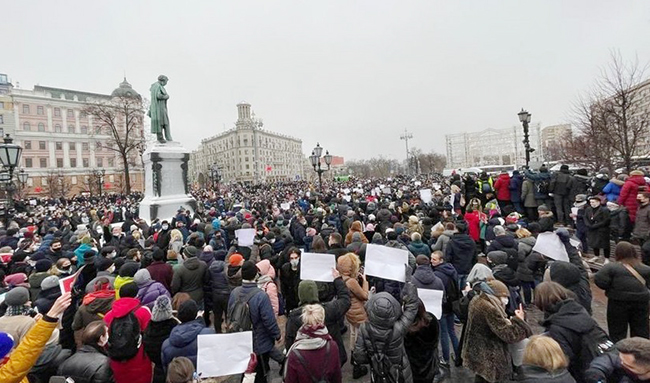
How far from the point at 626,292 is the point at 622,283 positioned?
11cm

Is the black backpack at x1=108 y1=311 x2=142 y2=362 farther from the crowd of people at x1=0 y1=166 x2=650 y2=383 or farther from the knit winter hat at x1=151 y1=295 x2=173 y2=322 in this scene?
the knit winter hat at x1=151 y1=295 x2=173 y2=322

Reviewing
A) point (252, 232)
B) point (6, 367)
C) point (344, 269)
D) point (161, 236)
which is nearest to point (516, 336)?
point (344, 269)

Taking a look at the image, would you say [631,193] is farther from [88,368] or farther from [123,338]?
[88,368]

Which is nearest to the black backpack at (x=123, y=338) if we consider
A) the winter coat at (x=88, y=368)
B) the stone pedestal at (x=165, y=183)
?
the winter coat at (x=88, y=368)

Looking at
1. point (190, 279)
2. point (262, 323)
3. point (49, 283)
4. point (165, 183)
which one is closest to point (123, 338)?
point (262, 323)

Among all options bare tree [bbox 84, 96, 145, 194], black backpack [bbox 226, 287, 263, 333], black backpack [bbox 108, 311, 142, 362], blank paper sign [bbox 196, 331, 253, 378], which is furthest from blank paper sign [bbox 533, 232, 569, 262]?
bare tree [bbox 84, 96, 145, 194]

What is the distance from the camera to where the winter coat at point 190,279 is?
5.51 m

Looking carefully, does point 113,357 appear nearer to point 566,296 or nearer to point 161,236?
point 566,296

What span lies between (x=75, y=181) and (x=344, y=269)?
81596 millimetres

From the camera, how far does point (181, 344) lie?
3363mm

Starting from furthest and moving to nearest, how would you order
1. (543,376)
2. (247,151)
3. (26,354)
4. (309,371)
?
1. (247,151)
2. (309,371)
3. (26,354)
4. (543,376)

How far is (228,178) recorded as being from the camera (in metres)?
121

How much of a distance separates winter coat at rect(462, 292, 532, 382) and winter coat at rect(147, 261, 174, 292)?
4.79 metres

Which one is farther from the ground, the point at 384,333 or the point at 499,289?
the point at 499,289
